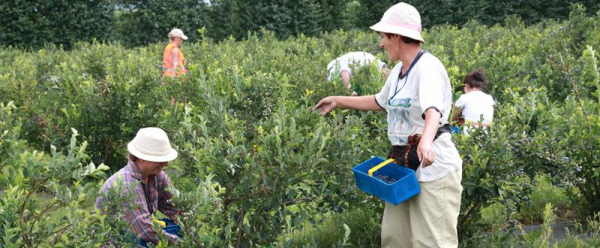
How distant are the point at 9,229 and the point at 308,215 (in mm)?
1638

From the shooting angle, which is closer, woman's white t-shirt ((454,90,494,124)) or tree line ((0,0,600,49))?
woman's white t-shirt ((454,90,494,124))

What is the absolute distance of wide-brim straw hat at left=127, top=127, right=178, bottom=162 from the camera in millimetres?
3963

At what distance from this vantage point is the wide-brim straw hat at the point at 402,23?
3.54 meters

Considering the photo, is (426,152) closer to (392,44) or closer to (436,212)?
(436,212)

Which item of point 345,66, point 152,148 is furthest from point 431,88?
point 345,66

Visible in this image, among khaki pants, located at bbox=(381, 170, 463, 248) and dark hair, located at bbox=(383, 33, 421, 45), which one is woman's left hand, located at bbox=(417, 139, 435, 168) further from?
dark hair, located at bbox=(383, 33, 421, 45)

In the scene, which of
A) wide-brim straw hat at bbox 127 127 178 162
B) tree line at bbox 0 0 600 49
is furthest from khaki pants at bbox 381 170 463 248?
tree line at bbox 0 0 600 49

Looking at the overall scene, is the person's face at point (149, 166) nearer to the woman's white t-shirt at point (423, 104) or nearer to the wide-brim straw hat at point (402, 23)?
the woman's white t-shirt at point (423, 104)

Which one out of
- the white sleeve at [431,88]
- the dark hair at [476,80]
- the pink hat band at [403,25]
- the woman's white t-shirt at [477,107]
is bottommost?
the woman's white t-shirt at [477,107]

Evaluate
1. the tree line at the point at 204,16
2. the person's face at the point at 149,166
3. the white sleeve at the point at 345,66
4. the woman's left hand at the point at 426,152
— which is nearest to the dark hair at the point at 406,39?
the woman's left hand at the point at 426,152

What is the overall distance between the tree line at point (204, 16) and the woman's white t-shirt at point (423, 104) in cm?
1685

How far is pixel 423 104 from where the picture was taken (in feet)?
11.1

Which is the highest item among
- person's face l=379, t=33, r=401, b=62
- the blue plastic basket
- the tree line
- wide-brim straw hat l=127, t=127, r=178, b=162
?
person's face l=379, t=33, r=401, b=62

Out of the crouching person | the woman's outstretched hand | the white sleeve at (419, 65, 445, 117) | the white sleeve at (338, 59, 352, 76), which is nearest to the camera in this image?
the white sleeve at (419, 65, 445, 117)
